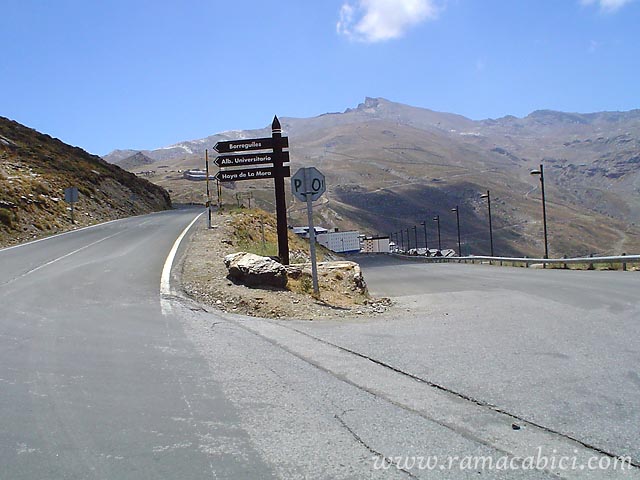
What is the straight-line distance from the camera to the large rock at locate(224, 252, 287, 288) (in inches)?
450

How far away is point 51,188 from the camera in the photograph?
33812mm

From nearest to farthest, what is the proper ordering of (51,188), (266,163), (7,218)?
(266,163), (7,218), (51,188)

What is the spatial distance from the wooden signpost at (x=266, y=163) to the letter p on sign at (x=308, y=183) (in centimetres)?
281

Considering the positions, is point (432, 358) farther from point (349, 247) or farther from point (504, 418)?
point (349, 247)

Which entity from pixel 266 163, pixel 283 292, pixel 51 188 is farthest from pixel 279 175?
pixel 51 188

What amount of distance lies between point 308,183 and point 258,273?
2.16m

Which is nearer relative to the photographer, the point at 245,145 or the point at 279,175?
the point at 279,175

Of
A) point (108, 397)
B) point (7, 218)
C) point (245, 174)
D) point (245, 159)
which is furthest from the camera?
point (7, 218)

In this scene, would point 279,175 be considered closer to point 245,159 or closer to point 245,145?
point 245,159

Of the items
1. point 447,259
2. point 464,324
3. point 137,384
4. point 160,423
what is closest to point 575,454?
point 160,423

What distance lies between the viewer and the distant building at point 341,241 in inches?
3819

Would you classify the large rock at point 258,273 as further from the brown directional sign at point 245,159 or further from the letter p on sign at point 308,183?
the brown directional sign at point 245,159

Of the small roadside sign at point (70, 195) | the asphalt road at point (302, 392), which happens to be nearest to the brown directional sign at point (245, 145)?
the asphalt road at point (302, 392)

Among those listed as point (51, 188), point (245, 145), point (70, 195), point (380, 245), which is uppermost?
point (51, 188)
